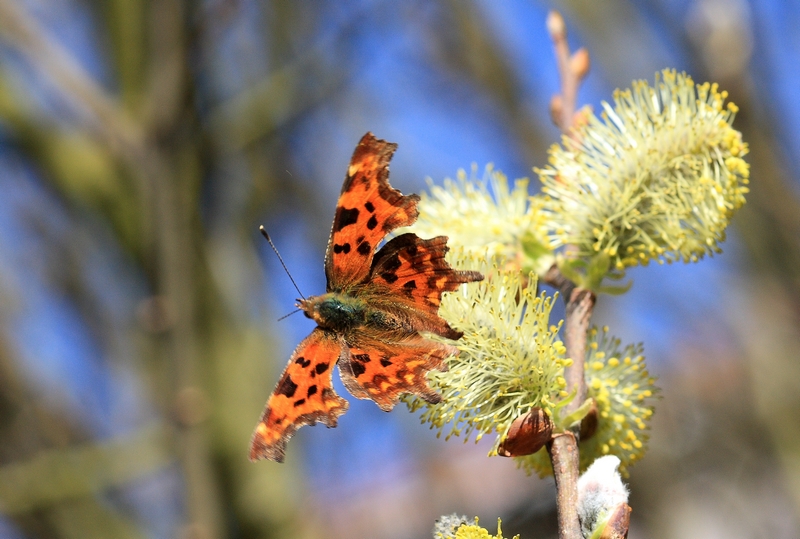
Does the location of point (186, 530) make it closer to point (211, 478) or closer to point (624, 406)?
point (211, 478)

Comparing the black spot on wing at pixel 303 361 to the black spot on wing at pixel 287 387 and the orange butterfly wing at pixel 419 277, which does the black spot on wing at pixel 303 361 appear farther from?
the orange butterfly wing at pixel 419 277

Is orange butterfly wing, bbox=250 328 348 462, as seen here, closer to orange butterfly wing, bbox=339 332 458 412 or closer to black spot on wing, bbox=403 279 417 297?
orange butterfly wing, bbox=339 332 458 412

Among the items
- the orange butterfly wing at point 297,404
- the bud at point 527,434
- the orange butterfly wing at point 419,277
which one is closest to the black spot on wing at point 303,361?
the orange butterfly wing at point 297,404

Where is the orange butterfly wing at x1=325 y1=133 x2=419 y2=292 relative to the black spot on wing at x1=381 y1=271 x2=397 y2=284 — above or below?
above

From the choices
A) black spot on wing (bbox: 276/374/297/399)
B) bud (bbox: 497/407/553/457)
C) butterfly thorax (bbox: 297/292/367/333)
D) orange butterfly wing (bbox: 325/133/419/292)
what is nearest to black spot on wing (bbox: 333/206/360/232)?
orange butterfly wing (bbox: 325/133/419/292)

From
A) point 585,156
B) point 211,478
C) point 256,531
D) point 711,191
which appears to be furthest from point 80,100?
point 711,191

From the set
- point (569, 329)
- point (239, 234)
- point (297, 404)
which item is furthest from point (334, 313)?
point (239, 234)
